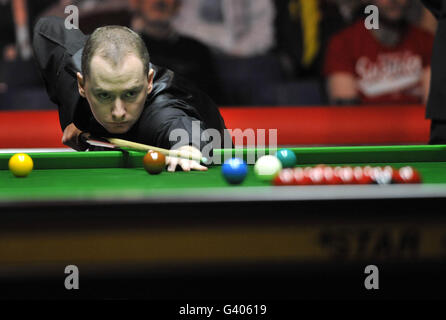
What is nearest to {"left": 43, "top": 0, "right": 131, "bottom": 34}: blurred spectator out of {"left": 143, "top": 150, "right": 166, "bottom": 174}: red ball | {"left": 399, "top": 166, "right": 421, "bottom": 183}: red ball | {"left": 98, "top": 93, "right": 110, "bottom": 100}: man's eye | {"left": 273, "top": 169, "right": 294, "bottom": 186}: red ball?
{"left": 98, "top": 93, "right": 110, "bottom": 100}: man's eye

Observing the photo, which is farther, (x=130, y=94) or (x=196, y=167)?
(x=130, y=94)

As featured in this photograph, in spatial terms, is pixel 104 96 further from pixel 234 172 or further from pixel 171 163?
pixel 234 172

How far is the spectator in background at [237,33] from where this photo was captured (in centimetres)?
636

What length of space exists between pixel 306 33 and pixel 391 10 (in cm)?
157

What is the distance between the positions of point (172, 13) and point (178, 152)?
4066 mm

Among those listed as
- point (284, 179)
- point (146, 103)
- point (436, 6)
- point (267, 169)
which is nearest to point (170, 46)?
point (436, 6)

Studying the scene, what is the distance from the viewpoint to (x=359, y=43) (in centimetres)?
521

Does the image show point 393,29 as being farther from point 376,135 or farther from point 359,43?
point 376,135

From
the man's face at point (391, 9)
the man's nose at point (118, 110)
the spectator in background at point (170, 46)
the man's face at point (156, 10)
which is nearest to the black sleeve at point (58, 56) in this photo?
the man's nose at point (118, 110)

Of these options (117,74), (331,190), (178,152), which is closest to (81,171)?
(178,152)

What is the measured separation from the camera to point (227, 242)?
135 cm

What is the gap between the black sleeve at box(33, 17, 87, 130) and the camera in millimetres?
2879

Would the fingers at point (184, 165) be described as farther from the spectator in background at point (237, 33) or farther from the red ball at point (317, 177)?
the spectator in background at point (237, 33)

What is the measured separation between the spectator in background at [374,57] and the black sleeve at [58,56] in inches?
106
